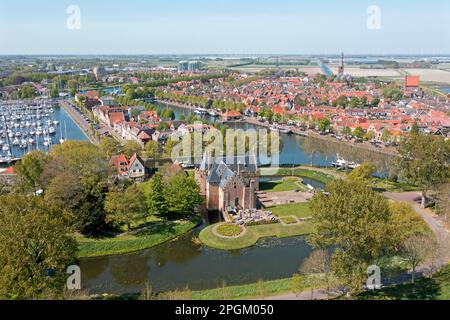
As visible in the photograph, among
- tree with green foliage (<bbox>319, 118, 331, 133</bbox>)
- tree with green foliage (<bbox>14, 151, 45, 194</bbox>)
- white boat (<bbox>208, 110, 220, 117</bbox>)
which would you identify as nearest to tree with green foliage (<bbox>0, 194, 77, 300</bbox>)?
tree with green foliage (<bbox>14, 151, 45, 194</bbox>)

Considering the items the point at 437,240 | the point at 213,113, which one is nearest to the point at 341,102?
the point at 213,113

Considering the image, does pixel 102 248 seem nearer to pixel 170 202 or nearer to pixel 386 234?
pixel 170 202

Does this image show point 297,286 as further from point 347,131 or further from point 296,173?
point 347,131

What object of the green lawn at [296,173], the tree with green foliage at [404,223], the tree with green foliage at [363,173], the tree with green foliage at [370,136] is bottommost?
the green lawn at [296,173]

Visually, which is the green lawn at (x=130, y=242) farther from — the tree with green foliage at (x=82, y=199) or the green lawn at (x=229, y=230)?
the green lawn at (x=229, y=230)

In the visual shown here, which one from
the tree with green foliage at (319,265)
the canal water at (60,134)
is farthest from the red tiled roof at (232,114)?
the tree with green foliage at (319,265)
